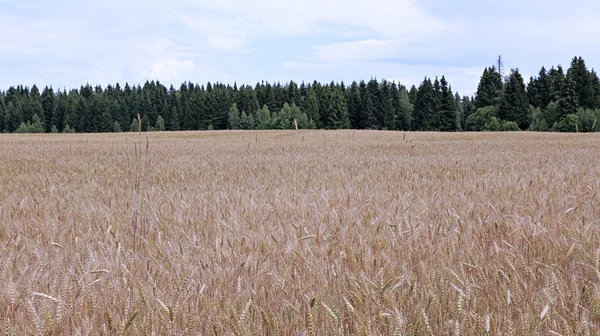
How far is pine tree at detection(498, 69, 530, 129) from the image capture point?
71875 millimetres

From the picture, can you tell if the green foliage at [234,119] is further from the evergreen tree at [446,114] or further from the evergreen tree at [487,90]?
the evergreen tree at [487,90]

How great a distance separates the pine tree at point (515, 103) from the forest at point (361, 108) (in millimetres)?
138

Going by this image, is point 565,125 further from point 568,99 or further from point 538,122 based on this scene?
point 538,122

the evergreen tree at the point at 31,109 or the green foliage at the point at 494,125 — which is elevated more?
the evergreen tree at the point at 31,109

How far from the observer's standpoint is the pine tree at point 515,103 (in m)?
71.9

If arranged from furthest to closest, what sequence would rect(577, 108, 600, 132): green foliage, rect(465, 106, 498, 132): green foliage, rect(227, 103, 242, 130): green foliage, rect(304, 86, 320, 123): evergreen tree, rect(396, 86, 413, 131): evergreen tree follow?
1. rect(227, 103, 242, 130): green foliage
2. rect(304, 86, 320, 123): evergreen tree
3. rect(396, 86, 413, 131): evergreen tree
4. rect(465, 106, 498, 132): green foliage
5. rect(577, 108, 600, 132): green foliage

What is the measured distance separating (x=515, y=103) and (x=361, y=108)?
29.3 metres

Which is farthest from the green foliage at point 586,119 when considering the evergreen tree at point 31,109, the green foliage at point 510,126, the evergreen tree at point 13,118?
the evergreen tree at point 13,118

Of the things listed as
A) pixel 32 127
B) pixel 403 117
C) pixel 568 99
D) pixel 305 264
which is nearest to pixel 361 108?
pixel 403 117

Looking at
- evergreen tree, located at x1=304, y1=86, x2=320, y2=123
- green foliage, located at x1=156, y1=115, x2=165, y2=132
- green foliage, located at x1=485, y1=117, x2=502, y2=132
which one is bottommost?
green foliage, located at x1=485, y1=117, x2=502, y2=132

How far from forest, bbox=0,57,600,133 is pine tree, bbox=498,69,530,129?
0.14 metres

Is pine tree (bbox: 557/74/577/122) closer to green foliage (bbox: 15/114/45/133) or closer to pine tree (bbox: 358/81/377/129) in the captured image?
pine tree (bbox: 358/81/377/129)

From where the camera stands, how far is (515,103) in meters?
71.9

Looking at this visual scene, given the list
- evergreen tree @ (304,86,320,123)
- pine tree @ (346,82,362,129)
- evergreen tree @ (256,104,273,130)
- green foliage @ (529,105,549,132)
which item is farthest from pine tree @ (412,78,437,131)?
evergreen tree @ (256,104,273,130)
